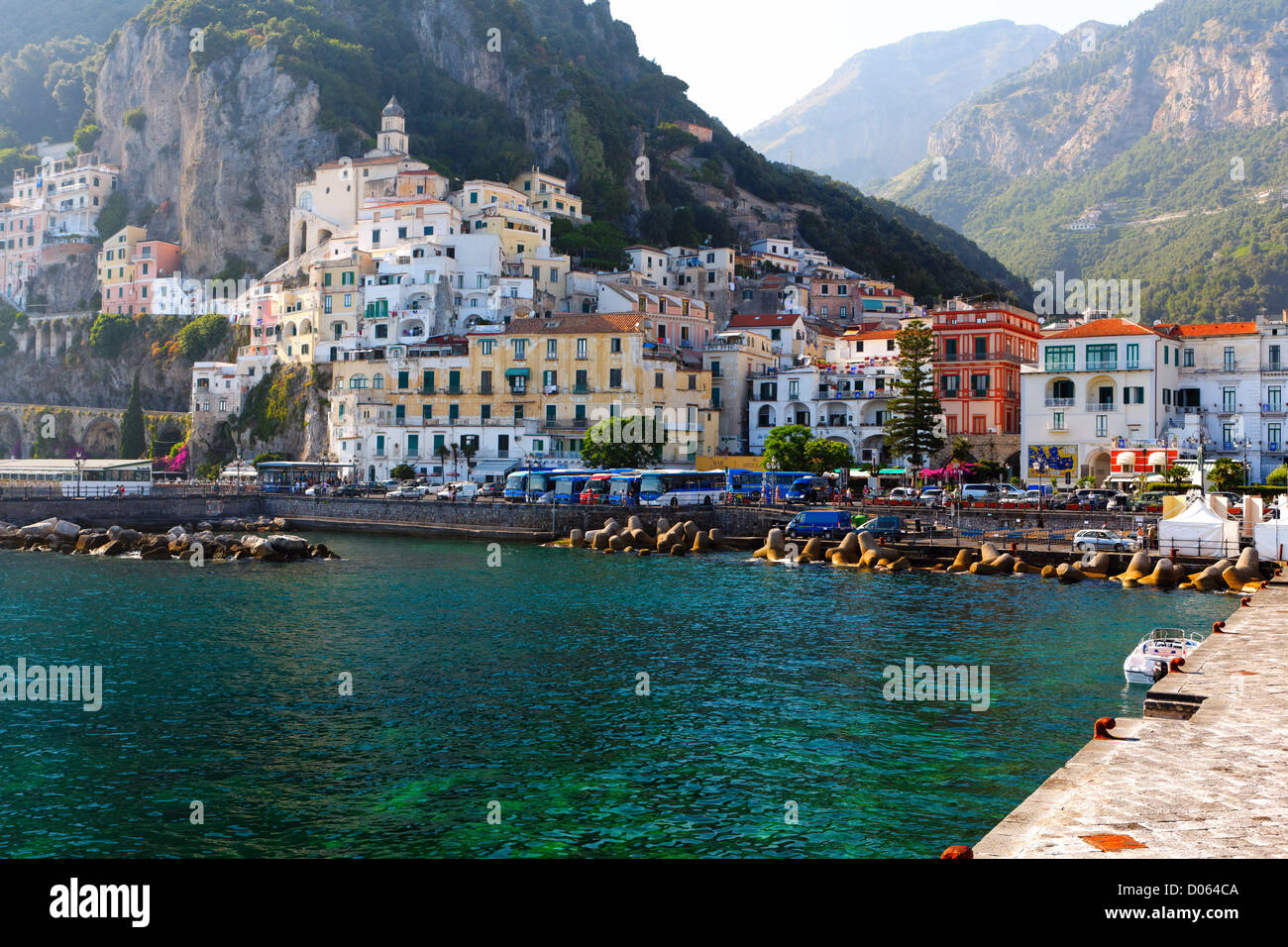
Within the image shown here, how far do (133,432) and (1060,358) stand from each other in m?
77.9

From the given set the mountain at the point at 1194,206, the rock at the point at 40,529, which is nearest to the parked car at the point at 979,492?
the rock at the point at 40,529

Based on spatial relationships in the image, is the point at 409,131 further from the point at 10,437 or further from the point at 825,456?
the point at 825,456

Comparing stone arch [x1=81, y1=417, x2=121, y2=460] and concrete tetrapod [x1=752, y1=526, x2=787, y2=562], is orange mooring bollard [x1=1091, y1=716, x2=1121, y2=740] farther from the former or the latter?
stone arch [x1=81, y1=417, x2=121, y2=460]

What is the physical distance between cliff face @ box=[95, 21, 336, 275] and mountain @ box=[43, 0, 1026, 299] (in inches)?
6.6

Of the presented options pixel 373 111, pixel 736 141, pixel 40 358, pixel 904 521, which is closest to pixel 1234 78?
pixel 736 141

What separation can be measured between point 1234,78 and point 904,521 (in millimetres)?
185144

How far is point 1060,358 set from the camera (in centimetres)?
6356

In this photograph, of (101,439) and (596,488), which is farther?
(101,439)

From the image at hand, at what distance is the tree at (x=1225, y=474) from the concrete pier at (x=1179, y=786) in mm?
39412

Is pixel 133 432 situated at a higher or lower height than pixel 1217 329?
lower

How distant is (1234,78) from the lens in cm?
19075

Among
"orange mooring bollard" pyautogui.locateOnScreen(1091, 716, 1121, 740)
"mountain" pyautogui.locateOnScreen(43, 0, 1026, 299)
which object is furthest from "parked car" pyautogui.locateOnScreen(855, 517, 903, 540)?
"mountain" pyautogui.locateOnScreen(43, 0, 1026, 299)

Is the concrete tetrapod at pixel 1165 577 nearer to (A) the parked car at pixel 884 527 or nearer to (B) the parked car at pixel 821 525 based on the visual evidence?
(A) the parked car at pixel 884 527

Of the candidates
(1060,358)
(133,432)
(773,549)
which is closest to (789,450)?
(1060,358)
